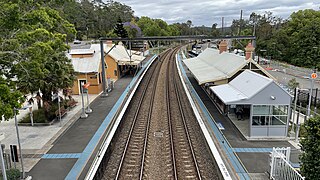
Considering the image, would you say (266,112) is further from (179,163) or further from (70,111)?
(70,111)

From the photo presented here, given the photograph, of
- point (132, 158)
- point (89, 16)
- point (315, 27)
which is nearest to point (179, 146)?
point (132, 158)

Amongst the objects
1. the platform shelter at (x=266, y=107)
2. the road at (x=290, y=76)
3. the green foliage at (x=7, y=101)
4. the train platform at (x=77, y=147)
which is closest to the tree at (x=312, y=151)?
the platform shelter at (x=266, y=107)

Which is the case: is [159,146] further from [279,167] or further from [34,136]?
[34,136]

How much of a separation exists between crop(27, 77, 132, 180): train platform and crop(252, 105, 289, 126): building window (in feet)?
29.3

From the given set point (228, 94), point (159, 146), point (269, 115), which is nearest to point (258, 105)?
point (269, 115)

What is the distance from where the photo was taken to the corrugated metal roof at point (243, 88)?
15.5 meters

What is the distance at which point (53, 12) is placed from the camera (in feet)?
41.9

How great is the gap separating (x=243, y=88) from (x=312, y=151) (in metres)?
8.51

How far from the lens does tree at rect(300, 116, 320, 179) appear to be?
8750mm

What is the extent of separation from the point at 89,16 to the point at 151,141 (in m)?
84.5

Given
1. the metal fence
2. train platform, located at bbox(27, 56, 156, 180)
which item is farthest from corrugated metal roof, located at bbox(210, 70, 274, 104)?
train platform, located at bbox(27, 56, 156, 180)

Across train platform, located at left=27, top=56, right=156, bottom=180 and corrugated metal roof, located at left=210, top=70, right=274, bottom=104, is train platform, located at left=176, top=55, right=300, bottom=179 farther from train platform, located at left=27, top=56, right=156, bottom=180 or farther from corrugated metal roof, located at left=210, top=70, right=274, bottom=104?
train platform, located at left=27, top=56, right=156, bottom=180

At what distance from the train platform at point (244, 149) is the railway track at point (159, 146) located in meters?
0.95

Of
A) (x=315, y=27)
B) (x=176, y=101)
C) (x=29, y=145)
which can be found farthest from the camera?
→ (x=315, y=27)
